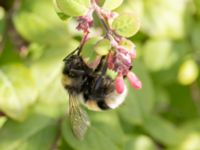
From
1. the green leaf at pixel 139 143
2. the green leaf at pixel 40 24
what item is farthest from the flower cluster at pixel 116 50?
the green leaf at pixel 139 143

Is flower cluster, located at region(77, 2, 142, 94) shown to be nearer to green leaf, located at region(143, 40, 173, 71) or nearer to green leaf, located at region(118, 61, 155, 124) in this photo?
green leaf, located at region(118, 61, 155, 124)

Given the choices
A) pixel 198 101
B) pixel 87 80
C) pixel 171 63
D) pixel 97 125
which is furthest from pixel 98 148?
pixel 198 101


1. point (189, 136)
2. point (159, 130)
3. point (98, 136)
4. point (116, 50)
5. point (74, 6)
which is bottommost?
point (189, 136)

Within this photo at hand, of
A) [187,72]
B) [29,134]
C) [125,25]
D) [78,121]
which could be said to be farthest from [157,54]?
[125,25]

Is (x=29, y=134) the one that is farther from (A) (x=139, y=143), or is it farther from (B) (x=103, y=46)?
(B) (x=103, y=46)

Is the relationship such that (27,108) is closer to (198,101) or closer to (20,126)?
(20,126)

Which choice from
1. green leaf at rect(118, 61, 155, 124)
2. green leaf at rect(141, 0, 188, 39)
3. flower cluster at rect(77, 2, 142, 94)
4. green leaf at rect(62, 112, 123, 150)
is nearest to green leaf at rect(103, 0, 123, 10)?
flower cluster at rect(77, 2, 142, 94)

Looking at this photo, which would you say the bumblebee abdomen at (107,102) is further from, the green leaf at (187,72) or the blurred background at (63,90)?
the green leaf at (187,72)
